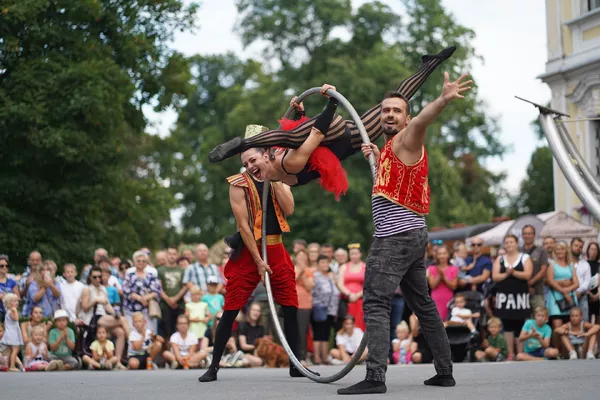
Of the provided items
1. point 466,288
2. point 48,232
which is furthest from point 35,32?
point 466,288

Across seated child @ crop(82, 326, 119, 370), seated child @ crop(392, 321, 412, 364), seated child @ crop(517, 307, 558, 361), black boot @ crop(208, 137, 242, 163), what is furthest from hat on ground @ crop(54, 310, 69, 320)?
black boot @ crop(208, 137, 242, 163)

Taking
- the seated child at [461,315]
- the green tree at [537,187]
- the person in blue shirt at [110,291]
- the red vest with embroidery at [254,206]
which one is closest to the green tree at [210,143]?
the green tree at [537,187]

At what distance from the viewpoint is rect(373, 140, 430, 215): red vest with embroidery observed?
699 centimetres

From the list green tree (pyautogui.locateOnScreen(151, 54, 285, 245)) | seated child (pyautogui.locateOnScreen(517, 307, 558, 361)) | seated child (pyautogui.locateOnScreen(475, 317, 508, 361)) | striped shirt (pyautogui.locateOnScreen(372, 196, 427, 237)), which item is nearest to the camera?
striped shirt (pyautogui.locateOnScreen(372, 196, 427, 237))

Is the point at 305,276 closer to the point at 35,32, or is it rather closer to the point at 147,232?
the point at 35,32

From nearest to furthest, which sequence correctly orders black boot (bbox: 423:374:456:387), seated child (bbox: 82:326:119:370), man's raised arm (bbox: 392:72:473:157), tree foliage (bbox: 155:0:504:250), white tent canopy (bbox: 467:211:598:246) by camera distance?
man's raised arm (bbox: 392:72:473:157), black boot (bbox: 423:374:456:387), seated child (bbox: 82:326:119:370), white tent canopy (bbox: 467:211:598:246), tree foliage (bbox: 155:0:504:250)

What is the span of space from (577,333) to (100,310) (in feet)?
22.2

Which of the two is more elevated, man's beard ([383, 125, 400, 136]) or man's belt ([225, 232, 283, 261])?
man's beard ([383, 125, 400, 136])

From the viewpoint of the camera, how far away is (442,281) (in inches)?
552

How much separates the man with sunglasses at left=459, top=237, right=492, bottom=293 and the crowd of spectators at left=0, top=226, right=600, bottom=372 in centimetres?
2

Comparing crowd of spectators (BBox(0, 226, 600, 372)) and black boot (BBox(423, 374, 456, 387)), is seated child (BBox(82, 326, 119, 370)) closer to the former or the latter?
crowd of spectators (BBox(0, 226, 600, 372))

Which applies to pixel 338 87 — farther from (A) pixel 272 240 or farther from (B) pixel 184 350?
(A) pixel 272 240

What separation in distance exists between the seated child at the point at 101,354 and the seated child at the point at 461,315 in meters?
4.73

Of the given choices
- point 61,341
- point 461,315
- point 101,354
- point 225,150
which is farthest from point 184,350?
point 225,150
